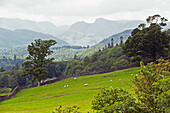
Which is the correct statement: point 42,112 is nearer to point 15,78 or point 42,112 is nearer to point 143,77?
point 143,77

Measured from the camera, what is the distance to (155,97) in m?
8.25

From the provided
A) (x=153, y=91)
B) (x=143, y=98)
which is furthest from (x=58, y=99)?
(x=153, y=91)

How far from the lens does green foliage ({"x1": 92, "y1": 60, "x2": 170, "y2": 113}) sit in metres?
7.79

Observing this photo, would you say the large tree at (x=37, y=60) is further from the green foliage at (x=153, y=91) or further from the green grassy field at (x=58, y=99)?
the green foliage at (x=153, y=91)

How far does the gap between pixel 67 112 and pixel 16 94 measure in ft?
142

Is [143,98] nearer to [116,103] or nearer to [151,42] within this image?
[116,103]

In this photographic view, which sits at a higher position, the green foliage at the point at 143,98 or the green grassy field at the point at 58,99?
the green foliage at the point at 143,98

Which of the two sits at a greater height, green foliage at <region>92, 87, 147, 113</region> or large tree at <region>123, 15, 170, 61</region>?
large tree at <region>123, 15, 170, 61</region>

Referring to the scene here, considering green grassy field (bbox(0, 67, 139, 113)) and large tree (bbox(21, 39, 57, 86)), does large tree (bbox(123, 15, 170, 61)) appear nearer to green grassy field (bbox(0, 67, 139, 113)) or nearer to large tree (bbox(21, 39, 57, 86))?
green grassy field (bbox(0, 67, 139, 113))

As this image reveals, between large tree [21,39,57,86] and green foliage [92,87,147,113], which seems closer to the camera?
green foliage [92,87,147,113]

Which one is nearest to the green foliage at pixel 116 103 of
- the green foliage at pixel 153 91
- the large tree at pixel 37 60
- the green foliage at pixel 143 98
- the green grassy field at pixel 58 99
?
the green foliage at pixel 143 98

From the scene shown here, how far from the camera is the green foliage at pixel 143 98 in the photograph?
779 centimetres

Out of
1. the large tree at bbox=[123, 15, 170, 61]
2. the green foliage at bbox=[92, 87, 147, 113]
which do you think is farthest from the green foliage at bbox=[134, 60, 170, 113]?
the large tree at bbox=[123, 15, 170, 61]

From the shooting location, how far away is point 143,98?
854cm
